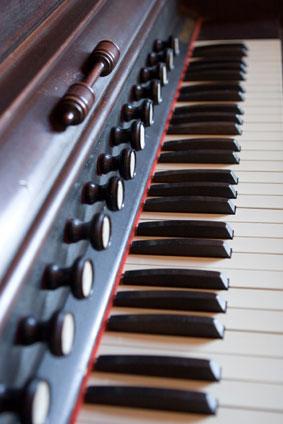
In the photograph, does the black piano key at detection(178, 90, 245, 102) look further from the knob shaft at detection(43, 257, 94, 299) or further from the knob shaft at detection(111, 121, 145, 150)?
the knob shaft at detection(43, 257, 94, 299)

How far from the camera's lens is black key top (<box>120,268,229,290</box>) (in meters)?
1.31

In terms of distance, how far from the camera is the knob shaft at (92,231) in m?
1.18

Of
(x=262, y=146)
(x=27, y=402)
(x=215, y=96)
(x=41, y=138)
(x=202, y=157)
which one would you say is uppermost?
(x=215, y=96)

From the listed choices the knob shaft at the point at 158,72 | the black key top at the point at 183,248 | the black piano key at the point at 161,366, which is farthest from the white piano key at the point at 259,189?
the black piano key at the point at 161,366

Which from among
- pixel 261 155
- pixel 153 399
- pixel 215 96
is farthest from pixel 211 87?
pixel 153 399

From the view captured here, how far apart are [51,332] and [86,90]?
55 cm

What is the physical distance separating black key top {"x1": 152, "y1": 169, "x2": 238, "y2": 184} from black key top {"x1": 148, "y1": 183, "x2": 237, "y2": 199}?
51 mm

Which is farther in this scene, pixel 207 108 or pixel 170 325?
pixel 207 108

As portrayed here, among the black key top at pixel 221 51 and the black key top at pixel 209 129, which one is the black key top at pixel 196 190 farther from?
the black key top at pixel 221 51

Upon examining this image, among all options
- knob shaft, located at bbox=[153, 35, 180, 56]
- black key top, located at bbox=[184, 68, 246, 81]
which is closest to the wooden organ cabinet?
knob shaft, located at bbox=[153, 35, 180, 56]

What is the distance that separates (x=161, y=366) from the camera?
113 cm

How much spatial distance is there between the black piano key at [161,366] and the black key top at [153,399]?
0.13 feet

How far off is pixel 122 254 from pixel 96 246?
0.68 feet

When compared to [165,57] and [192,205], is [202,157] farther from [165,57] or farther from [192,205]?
[165,57]
